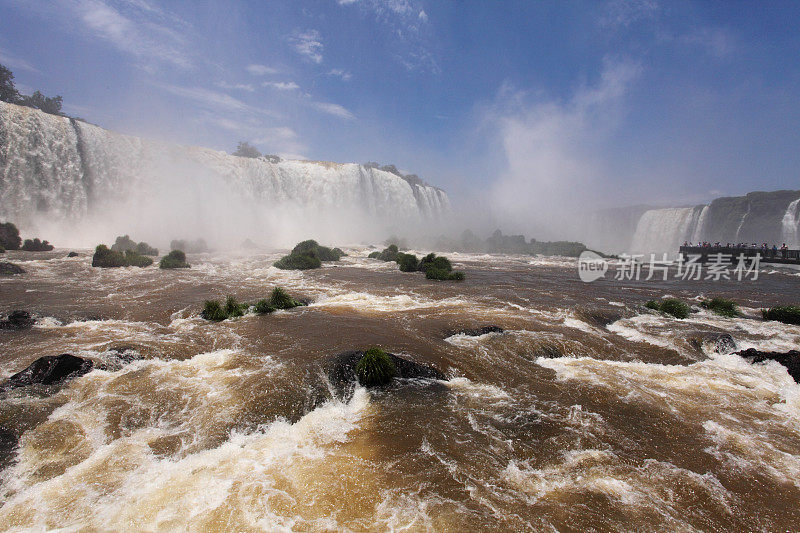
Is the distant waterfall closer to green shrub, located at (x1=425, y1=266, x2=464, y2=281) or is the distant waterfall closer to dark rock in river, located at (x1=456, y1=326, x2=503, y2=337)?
green shrub, located at (x1=425, y1=266, x2=464, y2=281)

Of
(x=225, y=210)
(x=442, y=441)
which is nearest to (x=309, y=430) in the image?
(x=442, y=441)

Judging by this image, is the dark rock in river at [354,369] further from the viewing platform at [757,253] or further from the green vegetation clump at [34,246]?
the viewing platform at [757,253]

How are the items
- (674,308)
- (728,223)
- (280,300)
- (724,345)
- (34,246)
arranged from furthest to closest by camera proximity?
(728,223), (34,246), (674,308), (280,300), (724,345)

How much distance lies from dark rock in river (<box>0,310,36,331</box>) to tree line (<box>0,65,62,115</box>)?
189ft

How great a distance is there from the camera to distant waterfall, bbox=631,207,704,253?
63125 mm

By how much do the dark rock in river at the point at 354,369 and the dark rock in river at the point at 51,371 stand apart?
5.11 meters

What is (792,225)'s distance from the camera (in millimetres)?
51125

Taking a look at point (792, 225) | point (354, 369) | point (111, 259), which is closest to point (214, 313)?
point (354, 369)

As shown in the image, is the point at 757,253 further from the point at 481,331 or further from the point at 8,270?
the point at 8,270

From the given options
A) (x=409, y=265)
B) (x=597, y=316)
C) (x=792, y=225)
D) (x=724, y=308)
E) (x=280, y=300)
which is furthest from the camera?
(x=792, y=225)

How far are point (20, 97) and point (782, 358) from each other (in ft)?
262

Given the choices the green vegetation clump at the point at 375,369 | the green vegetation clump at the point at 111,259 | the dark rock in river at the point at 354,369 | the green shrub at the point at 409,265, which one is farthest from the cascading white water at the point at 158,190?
the green vegetation clump at the point at 375,369

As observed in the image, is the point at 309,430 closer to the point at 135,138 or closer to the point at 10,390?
the point at 10,390

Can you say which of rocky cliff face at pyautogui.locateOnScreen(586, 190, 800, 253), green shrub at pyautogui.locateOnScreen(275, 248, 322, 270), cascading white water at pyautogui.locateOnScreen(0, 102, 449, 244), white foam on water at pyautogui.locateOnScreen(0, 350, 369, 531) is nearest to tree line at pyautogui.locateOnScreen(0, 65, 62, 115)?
cascading white water at pyautogui.locateOnScreen(0, 102, 449, 244)
